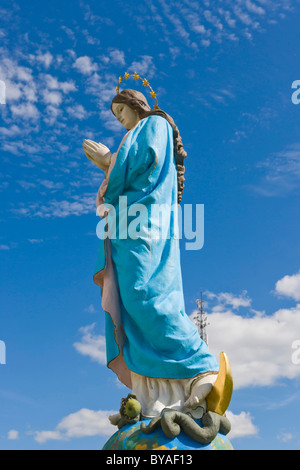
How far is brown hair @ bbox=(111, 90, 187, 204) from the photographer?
8.42 m

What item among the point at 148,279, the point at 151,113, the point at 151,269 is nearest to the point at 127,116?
the point at 151,113

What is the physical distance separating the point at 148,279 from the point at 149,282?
2.6 inches

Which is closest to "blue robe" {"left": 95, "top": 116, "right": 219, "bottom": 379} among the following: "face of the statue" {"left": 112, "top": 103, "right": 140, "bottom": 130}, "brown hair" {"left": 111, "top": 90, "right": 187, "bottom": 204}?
"brown hair" {"left": 111, "top": 90, "right": 187, "bottom": 204}

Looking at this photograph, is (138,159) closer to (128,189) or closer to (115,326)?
(128,189)

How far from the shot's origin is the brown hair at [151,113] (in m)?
8.42

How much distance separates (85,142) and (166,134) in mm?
1355

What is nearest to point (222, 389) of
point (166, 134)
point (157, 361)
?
point (157, 361)

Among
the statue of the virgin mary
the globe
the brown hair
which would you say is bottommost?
the globe

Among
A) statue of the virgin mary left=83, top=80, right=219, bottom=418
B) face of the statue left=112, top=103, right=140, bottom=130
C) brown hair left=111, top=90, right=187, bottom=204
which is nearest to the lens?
statue of the virgin mary left=83, top=80, right=219, bottom=418

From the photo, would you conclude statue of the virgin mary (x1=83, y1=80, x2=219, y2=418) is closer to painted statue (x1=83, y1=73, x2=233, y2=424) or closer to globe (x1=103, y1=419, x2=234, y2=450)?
painted statue (x1=83, y1=73, x2=233, y2=424)

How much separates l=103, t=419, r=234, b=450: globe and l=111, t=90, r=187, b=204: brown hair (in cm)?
374

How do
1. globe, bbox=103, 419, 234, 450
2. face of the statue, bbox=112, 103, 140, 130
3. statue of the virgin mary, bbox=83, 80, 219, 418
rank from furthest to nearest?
face of the statue, bbox=112, 103, 140, 130 → statue of the virgin mary, bbox=83, 80, 219, 418 → globe, bbox=103, 419, 234, 450

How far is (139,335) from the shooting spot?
22.9 ft

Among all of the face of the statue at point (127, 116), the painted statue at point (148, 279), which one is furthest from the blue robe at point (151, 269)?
the face of the statue at point (127, 116)
